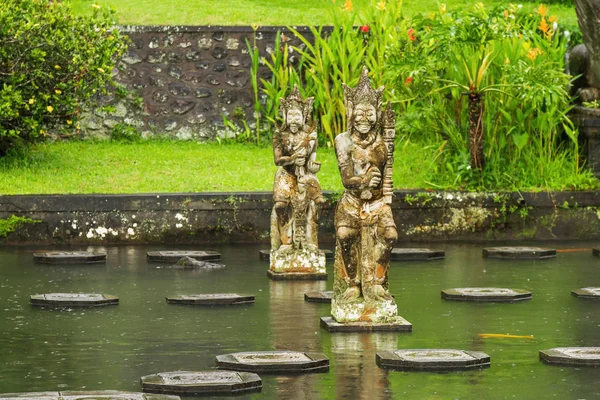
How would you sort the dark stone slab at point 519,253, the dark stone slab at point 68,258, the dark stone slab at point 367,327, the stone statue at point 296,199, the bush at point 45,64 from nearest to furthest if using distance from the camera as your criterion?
the dark stone slab at point 367,327
the stone statue at point 296,199
the dark stone slab at point 68,258
the dark stone slab at point 519,253
the bush at point 45,64

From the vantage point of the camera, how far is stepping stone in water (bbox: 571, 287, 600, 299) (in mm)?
10719

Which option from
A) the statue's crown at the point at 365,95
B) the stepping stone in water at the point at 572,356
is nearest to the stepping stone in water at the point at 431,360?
the stepping stone in water at the point at 572,356

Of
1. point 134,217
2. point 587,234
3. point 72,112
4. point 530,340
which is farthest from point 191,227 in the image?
point 530,340

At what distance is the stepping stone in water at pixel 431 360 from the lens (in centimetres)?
780

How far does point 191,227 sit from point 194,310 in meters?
4.42

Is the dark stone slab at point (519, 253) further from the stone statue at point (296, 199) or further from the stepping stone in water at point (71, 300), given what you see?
the stepping stone in water at point (71, 300)

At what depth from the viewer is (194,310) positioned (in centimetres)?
1006

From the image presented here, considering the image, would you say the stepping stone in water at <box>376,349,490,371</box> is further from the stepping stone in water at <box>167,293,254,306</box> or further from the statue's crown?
the stepping stone in water at <box>167,293,254,306</box>

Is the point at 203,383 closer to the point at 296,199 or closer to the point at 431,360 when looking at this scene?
the point at 431,360

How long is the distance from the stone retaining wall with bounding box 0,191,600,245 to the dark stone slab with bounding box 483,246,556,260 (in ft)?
4.57

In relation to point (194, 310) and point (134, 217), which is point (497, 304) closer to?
point (194, 310)

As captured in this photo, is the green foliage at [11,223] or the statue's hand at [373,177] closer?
the statue's hand at [373,177]

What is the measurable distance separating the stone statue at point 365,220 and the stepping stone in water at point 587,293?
219 centimetres

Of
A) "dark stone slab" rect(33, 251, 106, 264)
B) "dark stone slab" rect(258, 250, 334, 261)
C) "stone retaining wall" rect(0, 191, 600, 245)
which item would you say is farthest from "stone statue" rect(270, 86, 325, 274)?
"stone retaining wall" rect(0, 191, 600, 245)
